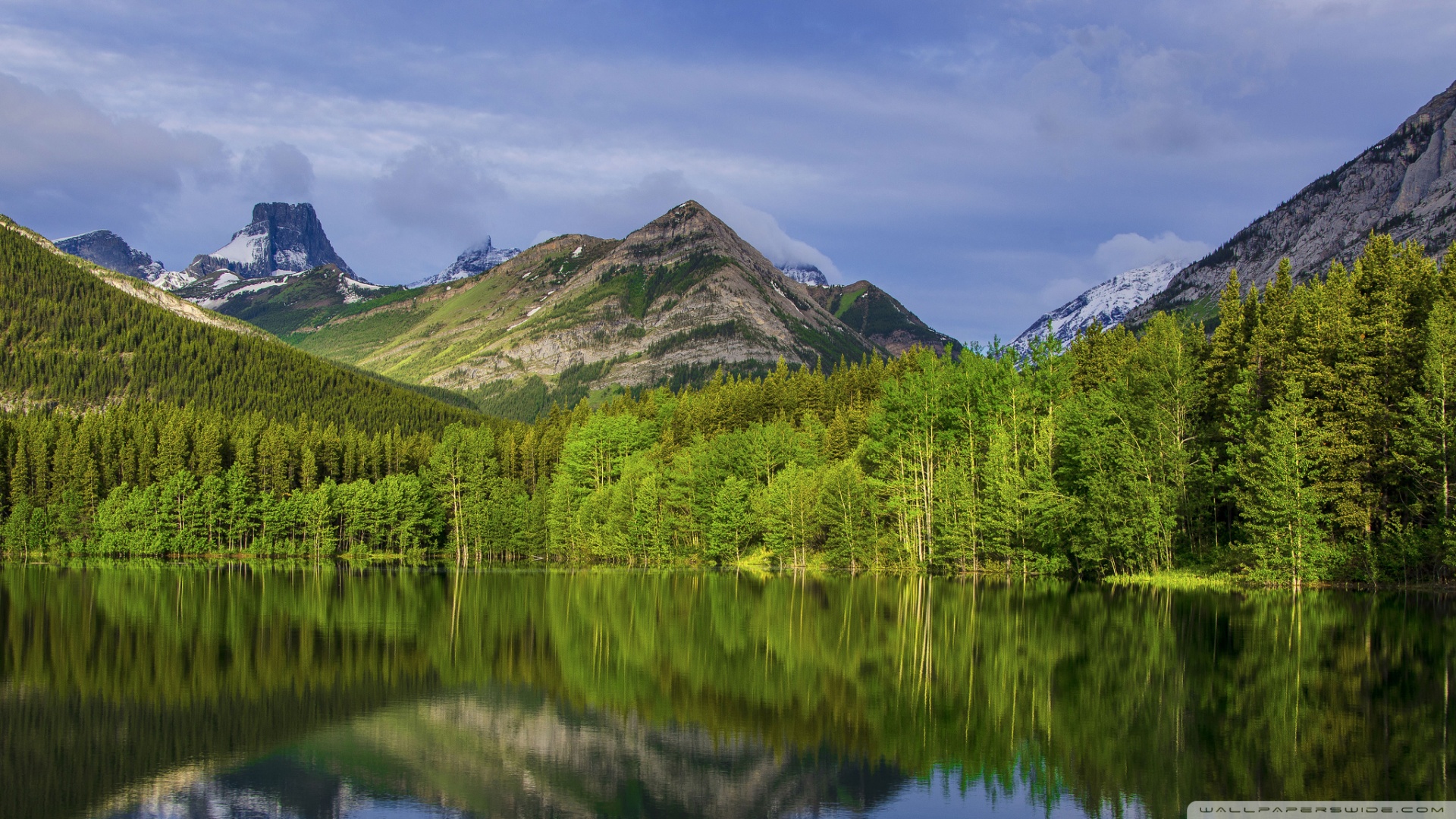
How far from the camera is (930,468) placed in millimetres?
85125

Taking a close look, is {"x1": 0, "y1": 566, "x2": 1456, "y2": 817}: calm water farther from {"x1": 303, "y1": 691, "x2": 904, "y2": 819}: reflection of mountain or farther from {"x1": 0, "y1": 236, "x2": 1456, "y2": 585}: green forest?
{"x1": 0, "y1": 236, "x2": 1456, "y2": 585}: green forest

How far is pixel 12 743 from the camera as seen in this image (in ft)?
70.4

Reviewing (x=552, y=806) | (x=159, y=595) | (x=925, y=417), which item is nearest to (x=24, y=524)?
(x=159, y=595)

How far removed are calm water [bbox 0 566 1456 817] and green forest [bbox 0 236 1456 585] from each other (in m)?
12.2

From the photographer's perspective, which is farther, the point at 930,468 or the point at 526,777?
the point at 930,468

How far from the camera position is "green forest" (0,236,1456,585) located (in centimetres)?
5872

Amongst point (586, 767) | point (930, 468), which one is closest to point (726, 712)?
point (586, 767)

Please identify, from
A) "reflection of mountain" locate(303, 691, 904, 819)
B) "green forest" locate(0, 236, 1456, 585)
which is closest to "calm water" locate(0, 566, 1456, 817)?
"reflection of mountain" locate(303, 691, 904, 819)

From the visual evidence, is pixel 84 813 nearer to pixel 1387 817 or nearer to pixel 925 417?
pixel 1387 817

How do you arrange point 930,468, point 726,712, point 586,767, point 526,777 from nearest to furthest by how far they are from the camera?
point 526,777 → point 586,767 → point 726,712 → point 930,468

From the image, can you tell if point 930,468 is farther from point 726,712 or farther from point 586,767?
point 586,767

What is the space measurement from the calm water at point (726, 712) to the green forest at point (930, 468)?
480 inches

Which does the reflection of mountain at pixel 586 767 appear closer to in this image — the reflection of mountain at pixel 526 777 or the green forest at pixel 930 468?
the reflection of mountain at pixel 526 777

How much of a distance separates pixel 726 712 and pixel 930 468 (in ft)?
204
